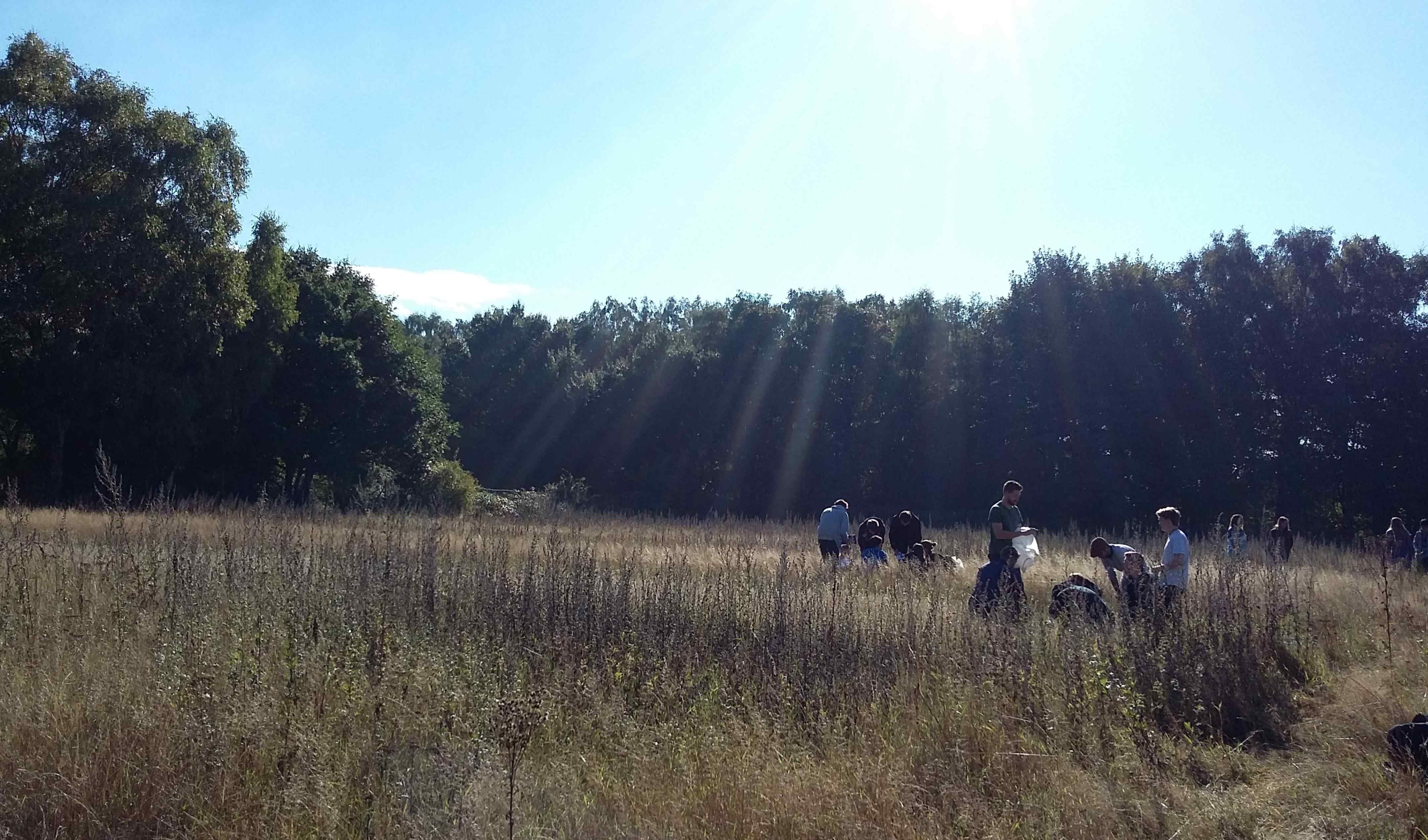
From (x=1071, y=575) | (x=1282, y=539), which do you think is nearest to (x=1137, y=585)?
(x=1071, y=575)

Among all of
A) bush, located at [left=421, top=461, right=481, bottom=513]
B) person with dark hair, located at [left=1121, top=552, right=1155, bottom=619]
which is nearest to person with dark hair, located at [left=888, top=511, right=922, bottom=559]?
person with dark hair, located at [left=1121, top=552, right=1155, bottom=619]

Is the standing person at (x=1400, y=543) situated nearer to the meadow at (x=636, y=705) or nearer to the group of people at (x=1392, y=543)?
the group of people at (x=1392, y=543)

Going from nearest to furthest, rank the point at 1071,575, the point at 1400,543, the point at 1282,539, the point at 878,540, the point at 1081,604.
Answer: the point at 1081,604 → the point at 1071,575 → the point at 878,540 → the point at 1282,539 → the point at 1400,543

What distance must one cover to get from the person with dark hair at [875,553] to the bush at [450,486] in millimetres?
19572

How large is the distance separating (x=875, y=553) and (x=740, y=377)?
104 ft

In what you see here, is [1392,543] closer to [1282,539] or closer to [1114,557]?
[1282,539]

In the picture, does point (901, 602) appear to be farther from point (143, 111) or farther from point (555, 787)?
point (143, 111)

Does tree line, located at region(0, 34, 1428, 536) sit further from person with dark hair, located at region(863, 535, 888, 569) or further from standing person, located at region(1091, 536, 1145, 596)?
standing person, located at region(1091, 536, 1145, 596)

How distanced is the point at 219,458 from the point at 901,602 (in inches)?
1136

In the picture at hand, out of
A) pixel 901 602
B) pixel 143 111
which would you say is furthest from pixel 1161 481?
pixel 143 111

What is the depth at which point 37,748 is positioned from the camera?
4746mm

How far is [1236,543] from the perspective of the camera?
34.6 ft

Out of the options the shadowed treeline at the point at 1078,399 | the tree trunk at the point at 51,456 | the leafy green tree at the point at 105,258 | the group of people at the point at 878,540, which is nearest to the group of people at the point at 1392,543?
the group of people at the point at 878,540

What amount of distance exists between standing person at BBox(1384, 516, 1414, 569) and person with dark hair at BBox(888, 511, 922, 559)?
6.88 m
